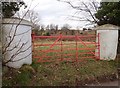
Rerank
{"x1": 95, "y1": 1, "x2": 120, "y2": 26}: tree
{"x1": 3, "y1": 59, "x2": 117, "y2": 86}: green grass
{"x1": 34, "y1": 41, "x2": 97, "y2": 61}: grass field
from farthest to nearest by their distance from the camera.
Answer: {"x1": 95, "y1": 1, "x2": 120, "y2": 26}: tree
{"x1": 34, "y1": 41, "x2": 97, "y2": 61}: grass field
{"x1": 3, "y1": 59, "x2": 117, "y2": 86}: green grass

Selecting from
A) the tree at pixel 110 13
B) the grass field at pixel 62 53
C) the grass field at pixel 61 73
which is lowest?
the grass field at pixel 61 73

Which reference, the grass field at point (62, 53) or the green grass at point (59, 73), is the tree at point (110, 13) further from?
the green grass at point (59, 73)

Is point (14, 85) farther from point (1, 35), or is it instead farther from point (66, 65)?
point (66, 65)

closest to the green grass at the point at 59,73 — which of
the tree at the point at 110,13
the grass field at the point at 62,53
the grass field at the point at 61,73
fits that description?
the grass field at the point at 61,73

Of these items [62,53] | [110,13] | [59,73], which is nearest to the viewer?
[59,73]

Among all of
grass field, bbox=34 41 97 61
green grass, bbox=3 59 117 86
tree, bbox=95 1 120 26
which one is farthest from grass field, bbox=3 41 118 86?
tree, bbox=95 1 120 26

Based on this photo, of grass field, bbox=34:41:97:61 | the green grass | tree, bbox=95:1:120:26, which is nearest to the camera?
the green grass

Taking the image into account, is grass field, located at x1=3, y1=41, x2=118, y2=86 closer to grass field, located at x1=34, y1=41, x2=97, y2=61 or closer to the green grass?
the green grass

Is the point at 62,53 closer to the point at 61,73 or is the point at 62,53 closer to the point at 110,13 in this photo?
the point at 61,73

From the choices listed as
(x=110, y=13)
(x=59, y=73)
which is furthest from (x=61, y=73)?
(x=110, y=13)

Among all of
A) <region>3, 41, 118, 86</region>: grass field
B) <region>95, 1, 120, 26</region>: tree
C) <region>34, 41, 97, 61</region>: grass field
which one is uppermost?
<region>95, 1, 120, 26</region>: tree

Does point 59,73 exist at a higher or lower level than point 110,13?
lower

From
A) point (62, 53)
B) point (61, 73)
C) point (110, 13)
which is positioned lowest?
point (61, 73)

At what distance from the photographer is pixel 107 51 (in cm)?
989
